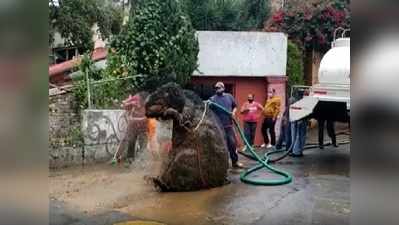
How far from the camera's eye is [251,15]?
1364 centimetres

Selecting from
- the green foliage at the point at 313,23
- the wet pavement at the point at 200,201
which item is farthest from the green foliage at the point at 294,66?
the wet pavement at the point at 200,201

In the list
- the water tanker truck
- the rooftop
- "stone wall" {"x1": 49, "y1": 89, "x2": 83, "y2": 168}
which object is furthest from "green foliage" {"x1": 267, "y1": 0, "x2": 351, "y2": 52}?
"stone wall" {"x1": 49, "y1": 89, "x2": 83, "y2": 168}

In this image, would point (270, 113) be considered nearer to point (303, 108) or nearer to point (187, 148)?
point (303, 108)

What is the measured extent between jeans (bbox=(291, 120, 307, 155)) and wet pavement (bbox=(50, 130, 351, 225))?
882 mm

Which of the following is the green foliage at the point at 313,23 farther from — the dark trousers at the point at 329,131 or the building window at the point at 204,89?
the dark trousers at the point at 329,131

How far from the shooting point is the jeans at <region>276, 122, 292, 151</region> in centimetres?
853

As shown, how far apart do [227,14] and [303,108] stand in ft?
20.1

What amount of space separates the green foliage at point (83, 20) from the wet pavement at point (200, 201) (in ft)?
12.4

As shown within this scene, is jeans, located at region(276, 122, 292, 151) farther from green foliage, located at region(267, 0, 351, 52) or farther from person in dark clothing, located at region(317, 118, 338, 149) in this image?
green foliage, located at region(267, 0, 351, 52)

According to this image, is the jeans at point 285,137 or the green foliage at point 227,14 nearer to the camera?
the jeans at point 285,137

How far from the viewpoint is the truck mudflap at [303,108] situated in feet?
24.1

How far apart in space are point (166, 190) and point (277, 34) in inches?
213

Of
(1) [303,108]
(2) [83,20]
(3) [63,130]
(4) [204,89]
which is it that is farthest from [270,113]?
(2) [83,20]

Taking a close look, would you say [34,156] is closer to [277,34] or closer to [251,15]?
[277,34]
